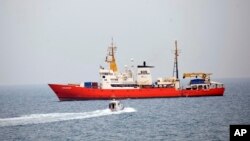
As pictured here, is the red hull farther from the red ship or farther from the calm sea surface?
the calm sea surface

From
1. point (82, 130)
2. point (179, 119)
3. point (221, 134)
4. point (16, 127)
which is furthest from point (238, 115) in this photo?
point (16, 127)

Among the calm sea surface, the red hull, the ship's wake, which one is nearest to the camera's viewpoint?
the calm sea surface

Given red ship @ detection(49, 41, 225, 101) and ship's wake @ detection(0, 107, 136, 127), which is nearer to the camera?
ship's wake @ detection(0, 107, 136, 127)

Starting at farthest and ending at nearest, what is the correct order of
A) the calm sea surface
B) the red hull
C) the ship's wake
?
the red hull → the ship's wake → the calm sea surface

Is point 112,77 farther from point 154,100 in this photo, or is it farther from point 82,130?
point 82,130

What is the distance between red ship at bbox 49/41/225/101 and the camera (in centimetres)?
9556

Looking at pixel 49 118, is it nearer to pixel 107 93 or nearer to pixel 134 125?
pixel 134 125

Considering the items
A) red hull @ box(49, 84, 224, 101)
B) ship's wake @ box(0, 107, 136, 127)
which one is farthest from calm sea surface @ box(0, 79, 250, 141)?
red hull @ box(49, 84, 224, 101)

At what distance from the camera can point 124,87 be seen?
96188mm

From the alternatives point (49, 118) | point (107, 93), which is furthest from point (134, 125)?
point (107, 93)

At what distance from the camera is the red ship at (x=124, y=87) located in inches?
3762

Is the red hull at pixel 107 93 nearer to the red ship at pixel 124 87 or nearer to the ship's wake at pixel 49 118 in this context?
the red ship at pixel 124 87

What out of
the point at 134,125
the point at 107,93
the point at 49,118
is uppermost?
the point at 107,93

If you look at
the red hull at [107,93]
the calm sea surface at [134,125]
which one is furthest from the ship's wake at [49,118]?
the red hull at [107,93]
